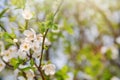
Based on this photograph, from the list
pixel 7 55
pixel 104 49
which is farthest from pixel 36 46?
pixel 104 49

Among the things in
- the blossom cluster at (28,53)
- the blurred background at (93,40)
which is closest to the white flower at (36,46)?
the blossom cluster at (28,53)

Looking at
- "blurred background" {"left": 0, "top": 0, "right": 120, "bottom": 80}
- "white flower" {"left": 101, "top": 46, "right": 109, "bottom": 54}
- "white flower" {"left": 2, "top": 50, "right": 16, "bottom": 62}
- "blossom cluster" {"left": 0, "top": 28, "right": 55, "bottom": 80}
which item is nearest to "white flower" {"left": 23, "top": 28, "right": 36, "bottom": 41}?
"blossom cluster" {"left": 0, "top": 28, "right": 55, "bottom": 80}

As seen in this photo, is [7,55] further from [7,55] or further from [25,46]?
[25,46]

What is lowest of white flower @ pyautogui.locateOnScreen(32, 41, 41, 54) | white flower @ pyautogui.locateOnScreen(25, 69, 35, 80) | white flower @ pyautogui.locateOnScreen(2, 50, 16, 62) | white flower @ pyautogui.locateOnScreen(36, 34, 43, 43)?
white flower @ pyautogui.locateOnScreen(25, 69, 35, 80)

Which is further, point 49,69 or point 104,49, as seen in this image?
point 104,49

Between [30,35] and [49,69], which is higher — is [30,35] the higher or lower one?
the higher one

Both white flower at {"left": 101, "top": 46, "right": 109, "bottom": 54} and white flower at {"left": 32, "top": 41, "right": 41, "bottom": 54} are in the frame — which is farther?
white flower at {"left": 101, "top": 46, "right": 109, "bottom": 54}

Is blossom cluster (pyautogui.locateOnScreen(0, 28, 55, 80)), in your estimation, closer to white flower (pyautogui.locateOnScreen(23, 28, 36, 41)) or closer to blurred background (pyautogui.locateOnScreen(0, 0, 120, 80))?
white flower (pyautogui.locateOnScreen(23, 28, 36, 41))

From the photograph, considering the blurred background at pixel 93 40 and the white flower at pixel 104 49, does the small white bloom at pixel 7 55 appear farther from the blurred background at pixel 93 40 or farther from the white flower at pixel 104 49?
the white flower at pixel 104 49

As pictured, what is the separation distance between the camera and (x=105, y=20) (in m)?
4.11

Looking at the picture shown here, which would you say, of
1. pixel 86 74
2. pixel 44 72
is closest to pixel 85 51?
pixel 86 74

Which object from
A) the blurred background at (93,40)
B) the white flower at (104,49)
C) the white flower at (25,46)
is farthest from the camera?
the white flower at (104,49)

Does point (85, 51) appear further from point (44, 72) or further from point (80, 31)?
point (44, 72)

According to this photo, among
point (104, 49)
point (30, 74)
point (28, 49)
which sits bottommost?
point (104, 49)
